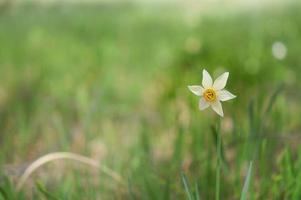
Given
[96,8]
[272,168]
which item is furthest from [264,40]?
[96,8]

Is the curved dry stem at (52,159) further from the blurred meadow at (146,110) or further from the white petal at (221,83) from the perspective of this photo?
the white petal at (221,83)

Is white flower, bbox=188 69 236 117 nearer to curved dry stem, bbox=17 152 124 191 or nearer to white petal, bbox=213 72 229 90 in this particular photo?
white petal, bbox=213 72 229 90

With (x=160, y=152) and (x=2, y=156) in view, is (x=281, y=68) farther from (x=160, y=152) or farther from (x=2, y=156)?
(x=2, y=156)

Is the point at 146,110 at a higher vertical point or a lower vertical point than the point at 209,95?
lower

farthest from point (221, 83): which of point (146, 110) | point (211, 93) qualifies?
point (146, 110)

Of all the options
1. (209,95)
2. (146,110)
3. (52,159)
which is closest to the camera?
(209,95)

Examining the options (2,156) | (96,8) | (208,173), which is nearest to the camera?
(208,173)

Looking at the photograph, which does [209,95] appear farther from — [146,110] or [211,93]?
[146,110]

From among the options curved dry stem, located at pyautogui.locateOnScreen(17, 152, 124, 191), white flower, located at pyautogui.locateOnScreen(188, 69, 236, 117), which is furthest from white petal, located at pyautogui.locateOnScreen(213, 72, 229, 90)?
curved dry stem, located at pyautogui.locateOnScreen(17, 152, 124, 191)
